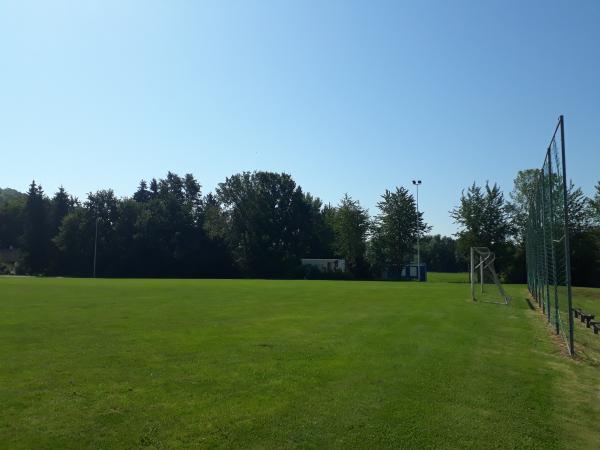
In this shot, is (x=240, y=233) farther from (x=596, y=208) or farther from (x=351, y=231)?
(x=596, y=208)

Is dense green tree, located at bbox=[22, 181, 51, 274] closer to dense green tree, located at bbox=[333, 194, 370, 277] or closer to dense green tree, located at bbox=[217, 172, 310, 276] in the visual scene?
dense green tree, located at bbox=[217, 172, 310, 276]

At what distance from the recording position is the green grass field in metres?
5.64

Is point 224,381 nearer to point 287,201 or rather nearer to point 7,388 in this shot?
point 7,388

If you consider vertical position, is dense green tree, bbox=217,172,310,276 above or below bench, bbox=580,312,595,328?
above

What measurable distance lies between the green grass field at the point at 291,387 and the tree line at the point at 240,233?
58.4 meters

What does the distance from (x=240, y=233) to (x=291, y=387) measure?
82.8 meters

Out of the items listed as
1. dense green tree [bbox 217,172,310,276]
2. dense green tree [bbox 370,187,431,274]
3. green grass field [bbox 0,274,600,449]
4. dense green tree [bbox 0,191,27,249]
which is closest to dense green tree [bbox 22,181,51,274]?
dense green tree [bbox 0,191,27,249]

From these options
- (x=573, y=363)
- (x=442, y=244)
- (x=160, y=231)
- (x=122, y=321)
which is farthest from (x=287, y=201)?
(x=573, y=363)

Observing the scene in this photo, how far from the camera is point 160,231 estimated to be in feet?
280

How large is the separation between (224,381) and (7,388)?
10.2ft

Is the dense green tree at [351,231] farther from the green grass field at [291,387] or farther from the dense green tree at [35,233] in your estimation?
the green grass field at [291,387]

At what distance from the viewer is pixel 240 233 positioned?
294 ft

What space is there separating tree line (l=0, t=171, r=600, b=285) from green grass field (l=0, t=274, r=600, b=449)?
192 feet

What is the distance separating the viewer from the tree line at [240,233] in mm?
71312
